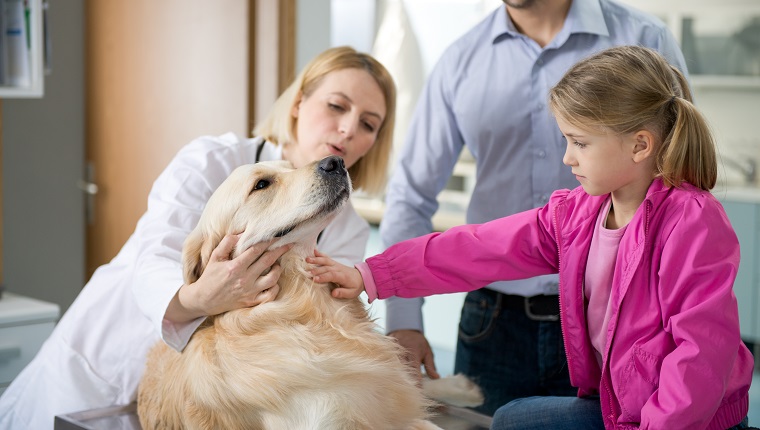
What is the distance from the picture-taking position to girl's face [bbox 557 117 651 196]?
1.35m

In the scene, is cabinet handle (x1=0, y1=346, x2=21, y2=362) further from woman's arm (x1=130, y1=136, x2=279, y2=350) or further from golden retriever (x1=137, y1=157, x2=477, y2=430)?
golden retriever (x1=137, y1=157, x2=477, y2=430)

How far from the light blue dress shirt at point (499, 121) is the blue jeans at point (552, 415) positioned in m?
0.51

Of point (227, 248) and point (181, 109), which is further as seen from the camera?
point (181, 109)

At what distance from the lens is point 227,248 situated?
57.3 inches

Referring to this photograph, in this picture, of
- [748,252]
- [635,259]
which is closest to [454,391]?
[635,259]

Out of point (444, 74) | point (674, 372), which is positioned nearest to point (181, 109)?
point (444, 74)

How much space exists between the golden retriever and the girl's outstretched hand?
16 millimetres

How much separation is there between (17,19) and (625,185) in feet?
6.85

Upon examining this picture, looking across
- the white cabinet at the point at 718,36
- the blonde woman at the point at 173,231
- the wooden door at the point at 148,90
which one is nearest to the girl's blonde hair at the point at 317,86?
the blonde woman at the point at 173,231

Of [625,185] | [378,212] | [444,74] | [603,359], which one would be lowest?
[378,212]

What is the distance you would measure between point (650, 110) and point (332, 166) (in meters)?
0.54

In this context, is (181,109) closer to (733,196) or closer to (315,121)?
(315,121)

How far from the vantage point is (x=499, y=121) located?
2006 mm

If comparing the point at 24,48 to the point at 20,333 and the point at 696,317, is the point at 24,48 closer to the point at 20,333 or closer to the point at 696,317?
the point at 20,333
